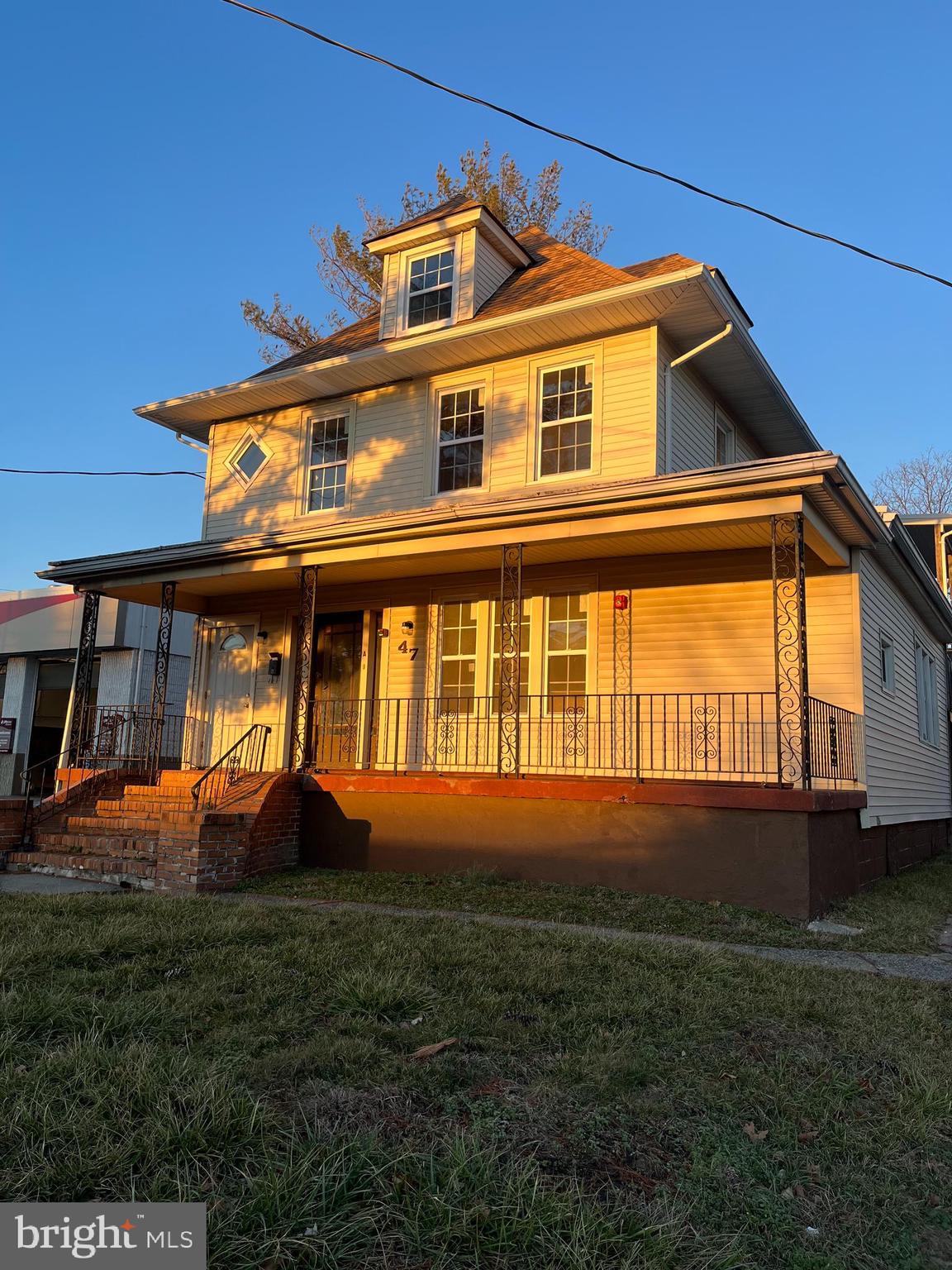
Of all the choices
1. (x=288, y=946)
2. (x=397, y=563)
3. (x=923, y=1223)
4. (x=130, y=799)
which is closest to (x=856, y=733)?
(x=397, y=563)

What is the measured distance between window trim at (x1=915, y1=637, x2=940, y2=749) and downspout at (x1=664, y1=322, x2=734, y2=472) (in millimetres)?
5866

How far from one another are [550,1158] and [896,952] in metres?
4.74

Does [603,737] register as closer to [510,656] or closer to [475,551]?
[510,656]

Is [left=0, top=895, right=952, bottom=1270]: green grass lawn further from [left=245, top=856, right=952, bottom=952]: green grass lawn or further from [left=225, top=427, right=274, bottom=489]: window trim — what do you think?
[left=225, top=427, right=274, bottom=489]: window trim

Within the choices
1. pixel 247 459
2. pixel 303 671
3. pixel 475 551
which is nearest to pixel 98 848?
pixel 303 671

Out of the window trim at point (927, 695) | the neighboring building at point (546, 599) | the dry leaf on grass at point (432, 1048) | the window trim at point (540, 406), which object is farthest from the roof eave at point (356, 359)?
the dry leaf on grass at point (432, 1048)

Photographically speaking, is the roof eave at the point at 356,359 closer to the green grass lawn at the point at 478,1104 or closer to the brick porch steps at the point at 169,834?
the brick porch steps at the point at 169,834

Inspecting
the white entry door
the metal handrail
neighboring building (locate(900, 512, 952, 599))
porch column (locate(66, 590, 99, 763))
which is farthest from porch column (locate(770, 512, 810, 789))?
neighboring building (locate(900, 512, 952, 599))

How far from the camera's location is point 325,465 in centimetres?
1336

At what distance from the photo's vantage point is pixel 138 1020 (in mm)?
3854

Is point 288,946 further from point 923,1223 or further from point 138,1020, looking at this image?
point 923,1223

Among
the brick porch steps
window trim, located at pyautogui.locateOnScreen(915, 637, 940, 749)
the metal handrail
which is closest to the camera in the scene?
the brick porch steps

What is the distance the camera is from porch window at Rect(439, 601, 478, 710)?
11969mm

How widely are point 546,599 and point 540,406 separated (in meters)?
2.46
